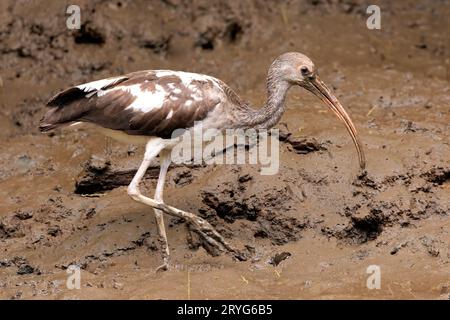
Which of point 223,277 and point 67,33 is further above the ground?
point 67,33

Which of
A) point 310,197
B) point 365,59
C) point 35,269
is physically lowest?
point 35,269

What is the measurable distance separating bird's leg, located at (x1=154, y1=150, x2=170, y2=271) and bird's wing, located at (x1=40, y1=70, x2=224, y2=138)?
459 mm

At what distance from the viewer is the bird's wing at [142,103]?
27.0ft

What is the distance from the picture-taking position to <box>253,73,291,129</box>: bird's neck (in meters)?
8.61

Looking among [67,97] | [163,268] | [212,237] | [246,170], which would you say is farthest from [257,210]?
[67,97]

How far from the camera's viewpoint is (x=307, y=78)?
28.2 ft

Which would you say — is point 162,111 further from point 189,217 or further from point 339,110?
point 339,110

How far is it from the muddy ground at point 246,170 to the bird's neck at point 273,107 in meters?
0.50

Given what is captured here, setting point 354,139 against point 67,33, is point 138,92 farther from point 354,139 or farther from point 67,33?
point 67,33

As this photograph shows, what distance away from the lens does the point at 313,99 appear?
10453 millimetres

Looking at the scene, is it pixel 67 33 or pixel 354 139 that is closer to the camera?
pixel 354 139

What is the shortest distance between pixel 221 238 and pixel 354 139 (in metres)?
1.56

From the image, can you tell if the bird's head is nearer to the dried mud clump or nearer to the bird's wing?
the bird's wing

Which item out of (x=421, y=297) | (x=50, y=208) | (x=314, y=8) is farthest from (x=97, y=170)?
(x=314, y=8)
